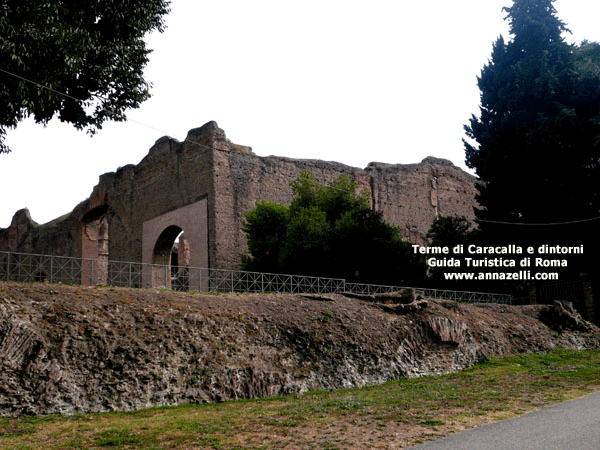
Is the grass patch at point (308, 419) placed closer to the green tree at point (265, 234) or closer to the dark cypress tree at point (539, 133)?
the green tree at point (265, 234)

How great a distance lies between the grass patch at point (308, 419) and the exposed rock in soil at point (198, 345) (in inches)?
13.7

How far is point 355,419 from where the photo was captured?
6.89m

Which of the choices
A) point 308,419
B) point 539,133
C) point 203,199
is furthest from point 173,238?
point 308,419

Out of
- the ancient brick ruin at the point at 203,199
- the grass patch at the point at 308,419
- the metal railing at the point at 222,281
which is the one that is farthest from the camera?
the ancient brick ruin at the point at 203,199

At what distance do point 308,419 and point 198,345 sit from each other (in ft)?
8.76

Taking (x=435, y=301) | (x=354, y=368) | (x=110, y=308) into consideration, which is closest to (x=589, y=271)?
(x=435, y=301)

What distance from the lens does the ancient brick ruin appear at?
2239 cm

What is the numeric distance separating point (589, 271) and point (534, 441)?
1742 centimetres

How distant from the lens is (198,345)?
29.5ft

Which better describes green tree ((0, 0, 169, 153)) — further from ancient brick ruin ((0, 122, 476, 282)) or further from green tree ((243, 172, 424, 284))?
ancient brick ruin ((0, 122, 476, 282))

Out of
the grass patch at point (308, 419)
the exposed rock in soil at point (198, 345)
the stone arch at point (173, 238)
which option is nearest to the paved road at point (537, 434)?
the grass patch at point (308, 419)

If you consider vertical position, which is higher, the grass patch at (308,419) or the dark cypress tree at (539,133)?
the dark cypress tree at (539,133)

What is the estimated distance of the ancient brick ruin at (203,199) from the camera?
73.5ft

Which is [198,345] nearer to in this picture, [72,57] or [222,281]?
[72,57]
